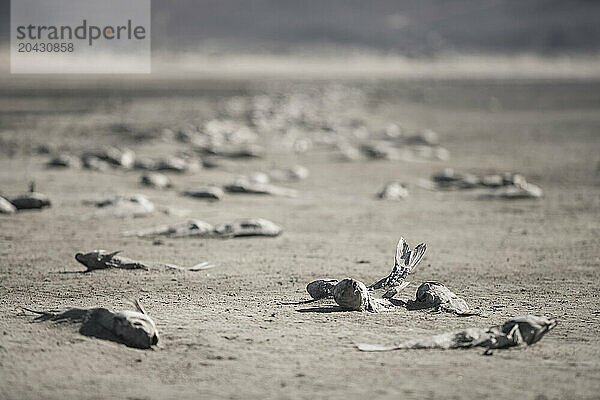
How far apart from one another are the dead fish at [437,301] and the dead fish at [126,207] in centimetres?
363

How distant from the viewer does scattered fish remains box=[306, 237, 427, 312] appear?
4.72 meters

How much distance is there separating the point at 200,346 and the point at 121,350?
0.38m

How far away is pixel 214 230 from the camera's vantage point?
22.7 feet

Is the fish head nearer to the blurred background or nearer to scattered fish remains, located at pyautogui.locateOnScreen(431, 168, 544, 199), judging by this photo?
scattered fish remains, located at pyautogui.locateOnScreen(431, 168, 544, 199)

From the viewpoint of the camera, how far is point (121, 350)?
4039 millimetres

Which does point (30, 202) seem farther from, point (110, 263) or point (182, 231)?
point (110, 263)

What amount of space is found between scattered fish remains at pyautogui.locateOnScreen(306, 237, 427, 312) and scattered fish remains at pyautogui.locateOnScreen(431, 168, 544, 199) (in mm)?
4086

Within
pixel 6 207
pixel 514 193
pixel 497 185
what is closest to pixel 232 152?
pixel 497 185

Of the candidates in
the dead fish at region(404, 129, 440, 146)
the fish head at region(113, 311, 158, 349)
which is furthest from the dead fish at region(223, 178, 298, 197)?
the dead fish at region(404, 129, 440, 146)

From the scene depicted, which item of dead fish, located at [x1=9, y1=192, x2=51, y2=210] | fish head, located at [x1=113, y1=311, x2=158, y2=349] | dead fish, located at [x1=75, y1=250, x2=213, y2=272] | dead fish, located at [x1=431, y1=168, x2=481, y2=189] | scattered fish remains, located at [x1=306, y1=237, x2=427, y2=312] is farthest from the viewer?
dead fish, located at [x1=431, y1=168, x2=481, y2=189]

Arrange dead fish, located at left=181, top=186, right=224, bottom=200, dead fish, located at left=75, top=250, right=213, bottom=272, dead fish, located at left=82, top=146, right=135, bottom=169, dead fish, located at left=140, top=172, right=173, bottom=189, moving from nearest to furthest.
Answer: dead fish, located at left=75, top=250, right=213, bottom=272, dead fish, located at left=181, top=186, right=224, bottom=200, dead fish, located at left=140, top=172, right=173, bottom=189, dead fish, located at left=82, top=146, right=135, bottom=169

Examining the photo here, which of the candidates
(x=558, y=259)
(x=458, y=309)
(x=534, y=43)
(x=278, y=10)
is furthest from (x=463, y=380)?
(x=278, y=10)

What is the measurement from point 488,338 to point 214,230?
3226 millimetres

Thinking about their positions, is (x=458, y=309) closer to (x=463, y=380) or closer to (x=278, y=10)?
(x=463, y=380)
